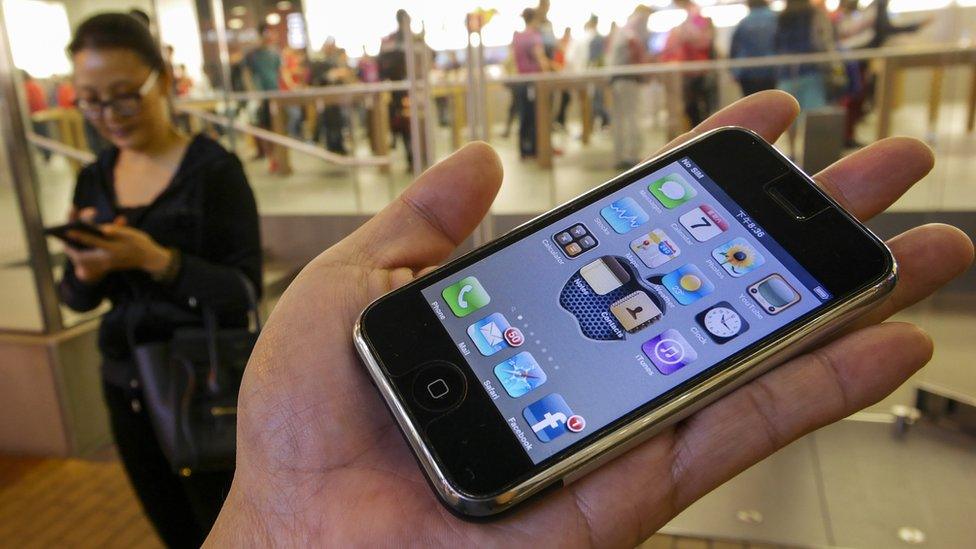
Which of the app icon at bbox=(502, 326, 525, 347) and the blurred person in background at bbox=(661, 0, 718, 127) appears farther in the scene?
the blurred person in background at bbox=(661, 0, 718, 127)

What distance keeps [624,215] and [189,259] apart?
541mm

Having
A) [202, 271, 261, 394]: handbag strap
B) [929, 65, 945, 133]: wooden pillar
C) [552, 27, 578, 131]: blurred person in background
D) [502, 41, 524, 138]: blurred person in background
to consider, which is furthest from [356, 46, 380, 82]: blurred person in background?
[929, 65, 945, 133]: wooden pillar

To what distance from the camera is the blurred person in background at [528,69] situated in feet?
5.57

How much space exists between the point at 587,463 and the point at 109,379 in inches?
28.3

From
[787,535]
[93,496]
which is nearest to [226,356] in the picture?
[787,535]

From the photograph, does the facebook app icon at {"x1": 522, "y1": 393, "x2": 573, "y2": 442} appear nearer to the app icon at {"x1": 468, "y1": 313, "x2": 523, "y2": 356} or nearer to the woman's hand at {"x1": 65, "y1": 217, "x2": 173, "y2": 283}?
the app icon at {"x1": 468, "y1": 313, "x2": 523, "y2": 356}

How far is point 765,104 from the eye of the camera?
22.2 inches

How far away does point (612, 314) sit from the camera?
0.48 m

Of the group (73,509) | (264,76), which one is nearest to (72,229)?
(73,509)

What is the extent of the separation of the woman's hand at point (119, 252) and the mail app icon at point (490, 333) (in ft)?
1.58

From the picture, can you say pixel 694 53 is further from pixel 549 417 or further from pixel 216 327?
pixel 549 417

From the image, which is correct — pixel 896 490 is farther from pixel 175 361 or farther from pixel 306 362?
pixel 175 361

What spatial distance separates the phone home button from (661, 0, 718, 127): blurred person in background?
1045mm

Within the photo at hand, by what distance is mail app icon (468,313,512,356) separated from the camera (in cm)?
48
